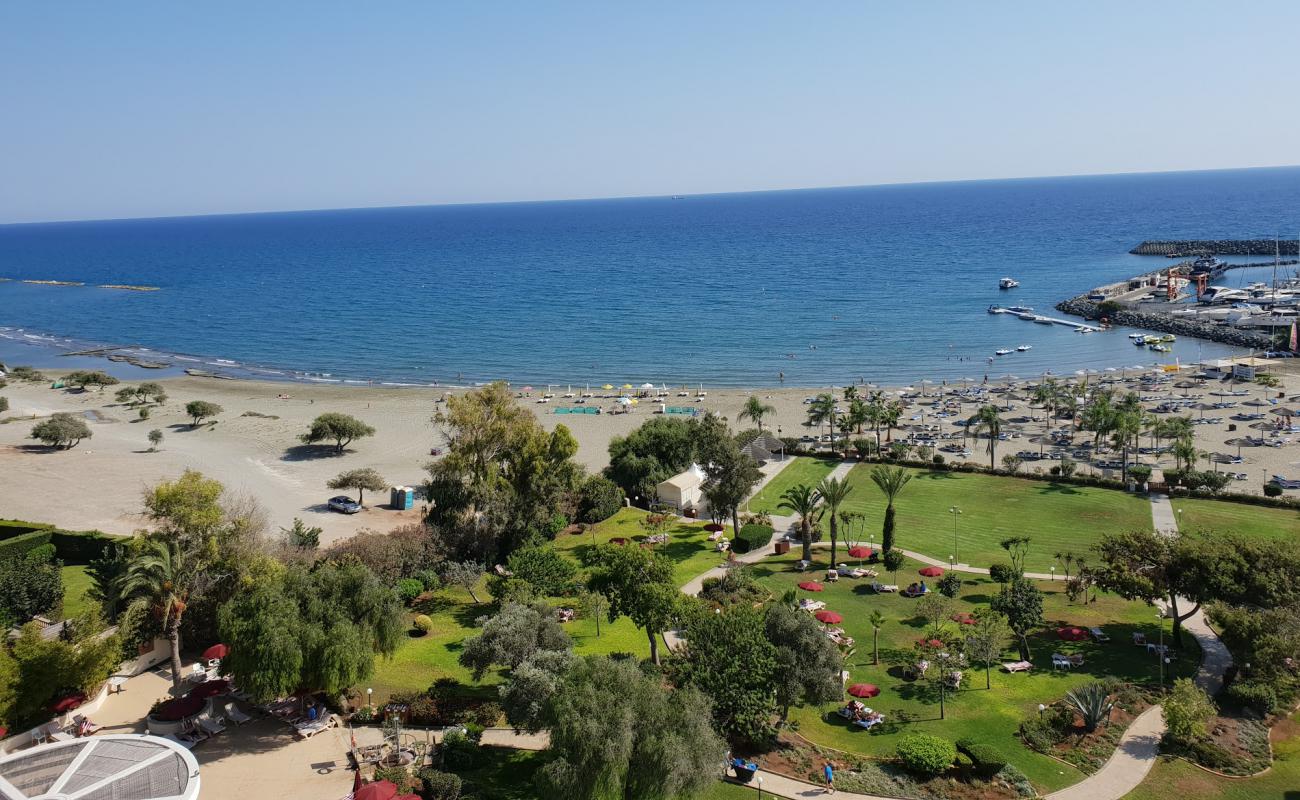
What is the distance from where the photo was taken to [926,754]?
960 inches

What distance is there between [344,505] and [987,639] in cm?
3667

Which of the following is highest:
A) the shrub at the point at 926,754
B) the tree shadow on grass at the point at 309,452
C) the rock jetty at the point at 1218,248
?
the rock jetty at the point at 1218,248

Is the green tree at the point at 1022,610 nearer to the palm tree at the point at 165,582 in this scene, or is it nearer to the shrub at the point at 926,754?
the shrub at the point at 926,754

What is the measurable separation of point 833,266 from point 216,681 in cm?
16576

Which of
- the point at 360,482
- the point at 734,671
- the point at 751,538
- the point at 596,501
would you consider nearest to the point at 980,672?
the point at 734,671

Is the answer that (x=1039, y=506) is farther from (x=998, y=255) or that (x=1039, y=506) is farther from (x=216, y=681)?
(x=998, y=255)

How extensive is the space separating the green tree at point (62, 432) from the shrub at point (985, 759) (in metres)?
65.4

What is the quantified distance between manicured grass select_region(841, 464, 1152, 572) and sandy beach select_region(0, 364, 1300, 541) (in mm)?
8238

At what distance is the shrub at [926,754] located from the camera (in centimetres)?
2430

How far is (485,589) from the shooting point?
38906mm

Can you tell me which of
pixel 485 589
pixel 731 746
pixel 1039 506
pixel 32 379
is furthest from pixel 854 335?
pixel 32 379

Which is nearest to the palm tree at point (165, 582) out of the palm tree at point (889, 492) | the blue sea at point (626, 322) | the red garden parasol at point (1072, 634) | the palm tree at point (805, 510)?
the palm tree at point (805, 510)

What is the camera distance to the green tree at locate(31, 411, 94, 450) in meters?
62.0

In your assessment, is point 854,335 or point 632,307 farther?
point 632,307
